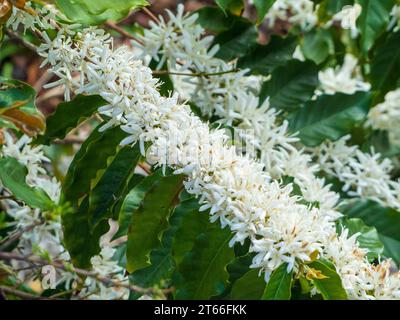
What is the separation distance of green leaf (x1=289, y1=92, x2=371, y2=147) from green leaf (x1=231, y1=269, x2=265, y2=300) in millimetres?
728

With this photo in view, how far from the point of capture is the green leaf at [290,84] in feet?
7.95

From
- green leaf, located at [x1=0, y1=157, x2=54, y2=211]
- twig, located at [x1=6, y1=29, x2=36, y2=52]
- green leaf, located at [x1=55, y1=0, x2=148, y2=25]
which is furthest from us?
twig, located at [x1=6, y1=29, x2=36, y2=52]

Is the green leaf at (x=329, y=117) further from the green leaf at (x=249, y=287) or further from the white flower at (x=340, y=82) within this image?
the green leaf at (x=249, y=287)

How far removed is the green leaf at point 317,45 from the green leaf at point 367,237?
744 mm

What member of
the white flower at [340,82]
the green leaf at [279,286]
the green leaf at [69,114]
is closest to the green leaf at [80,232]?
the green leaf at [69,114]

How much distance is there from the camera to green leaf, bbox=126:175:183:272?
1.78 meters

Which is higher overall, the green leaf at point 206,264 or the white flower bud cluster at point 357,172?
the green leaf at point 206,264

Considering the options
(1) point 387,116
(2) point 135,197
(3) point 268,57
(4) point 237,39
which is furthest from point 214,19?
(1) point 387,116

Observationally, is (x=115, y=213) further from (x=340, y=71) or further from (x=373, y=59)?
(x=340, y=71)

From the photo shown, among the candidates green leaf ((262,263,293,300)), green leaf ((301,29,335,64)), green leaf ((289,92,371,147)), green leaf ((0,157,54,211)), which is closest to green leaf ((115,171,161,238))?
green leaf ((0,157,54,211))

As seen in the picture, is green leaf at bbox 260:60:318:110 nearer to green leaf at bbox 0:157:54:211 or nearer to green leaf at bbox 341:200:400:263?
green leaf at bbox 341:200:400:263

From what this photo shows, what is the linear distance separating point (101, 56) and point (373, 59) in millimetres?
1016

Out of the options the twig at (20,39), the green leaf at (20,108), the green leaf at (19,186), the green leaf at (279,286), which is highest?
the green leaf at (20,108)

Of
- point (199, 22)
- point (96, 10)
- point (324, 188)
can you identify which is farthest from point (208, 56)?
point (96, 10)
